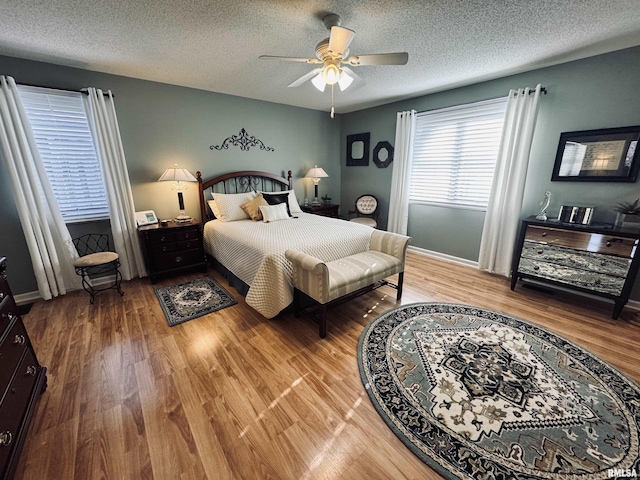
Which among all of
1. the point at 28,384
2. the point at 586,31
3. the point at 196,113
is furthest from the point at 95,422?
the point at 586,31

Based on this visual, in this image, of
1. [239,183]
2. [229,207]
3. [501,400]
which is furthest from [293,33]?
[501,400]

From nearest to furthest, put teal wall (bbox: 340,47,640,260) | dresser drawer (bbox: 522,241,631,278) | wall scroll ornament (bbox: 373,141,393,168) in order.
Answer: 1. dresser drawer (bbox: 522,241,631,278)
2. teal wall (bbox: 340,47,640,260)
3. wall scroll ornament (bbox: 373,141,393,168)

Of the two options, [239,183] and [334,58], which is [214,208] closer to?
[239,183]

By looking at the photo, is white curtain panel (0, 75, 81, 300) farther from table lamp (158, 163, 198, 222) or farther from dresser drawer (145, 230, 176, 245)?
table lamp (158, 163, 198, 222)

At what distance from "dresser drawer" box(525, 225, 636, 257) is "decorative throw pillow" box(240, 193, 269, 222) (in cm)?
333

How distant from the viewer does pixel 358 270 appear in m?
2.42

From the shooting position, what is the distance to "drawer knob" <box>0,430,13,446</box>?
1.11 metres

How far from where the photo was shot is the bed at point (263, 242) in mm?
2326

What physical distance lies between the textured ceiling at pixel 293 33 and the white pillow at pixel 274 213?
1627mm

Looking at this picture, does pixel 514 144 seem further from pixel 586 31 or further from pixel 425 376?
pixel 425 376

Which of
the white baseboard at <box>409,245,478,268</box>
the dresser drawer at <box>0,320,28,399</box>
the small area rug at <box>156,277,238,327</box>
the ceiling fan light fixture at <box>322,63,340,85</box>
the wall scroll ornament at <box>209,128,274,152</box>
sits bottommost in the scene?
the small area rug at <box>156,277,238,327</box>

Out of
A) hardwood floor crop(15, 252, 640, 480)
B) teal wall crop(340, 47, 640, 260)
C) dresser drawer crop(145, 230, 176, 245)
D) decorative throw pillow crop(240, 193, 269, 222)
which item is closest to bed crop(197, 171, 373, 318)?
decorative throw pillow crop(240, 193, 269, 222)

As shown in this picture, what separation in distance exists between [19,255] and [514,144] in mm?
5827

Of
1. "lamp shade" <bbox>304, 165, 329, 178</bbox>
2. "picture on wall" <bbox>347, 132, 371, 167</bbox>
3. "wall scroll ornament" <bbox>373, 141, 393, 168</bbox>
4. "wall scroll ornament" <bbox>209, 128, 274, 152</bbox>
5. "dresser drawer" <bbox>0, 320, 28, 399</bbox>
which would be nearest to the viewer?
"dresser drawer" <bbox>0, 320, 28, 399</bbox>
